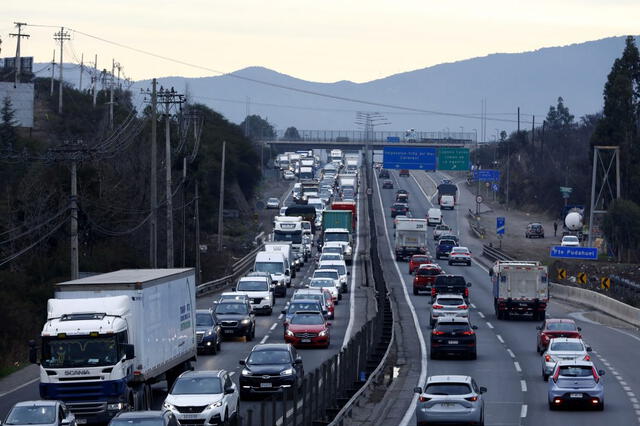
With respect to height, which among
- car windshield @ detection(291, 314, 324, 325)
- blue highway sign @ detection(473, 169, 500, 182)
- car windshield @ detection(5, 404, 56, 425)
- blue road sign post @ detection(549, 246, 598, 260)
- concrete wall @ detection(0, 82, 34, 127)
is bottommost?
car windshield @ detection(291, 314, 324, 325)

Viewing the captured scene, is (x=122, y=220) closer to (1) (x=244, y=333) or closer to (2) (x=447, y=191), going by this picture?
(1) (x=244, y=333)

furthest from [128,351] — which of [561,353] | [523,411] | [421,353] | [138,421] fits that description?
[421,353]

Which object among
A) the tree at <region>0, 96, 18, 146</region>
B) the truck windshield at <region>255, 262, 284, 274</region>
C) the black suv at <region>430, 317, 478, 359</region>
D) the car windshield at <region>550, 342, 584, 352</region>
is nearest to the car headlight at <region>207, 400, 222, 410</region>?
the car windshield at <region>550, 342, 584, 352</region>

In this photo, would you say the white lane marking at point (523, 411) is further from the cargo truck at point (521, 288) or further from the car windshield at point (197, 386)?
the cargo truck at point (521, 288)

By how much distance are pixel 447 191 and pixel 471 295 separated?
74732mm

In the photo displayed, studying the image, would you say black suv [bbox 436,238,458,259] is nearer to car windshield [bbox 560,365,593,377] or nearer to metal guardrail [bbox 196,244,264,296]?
metal guardrail [bbox 196,244,264,296]

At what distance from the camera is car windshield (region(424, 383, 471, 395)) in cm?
2603

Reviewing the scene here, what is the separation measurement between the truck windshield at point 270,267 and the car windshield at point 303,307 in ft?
65.8

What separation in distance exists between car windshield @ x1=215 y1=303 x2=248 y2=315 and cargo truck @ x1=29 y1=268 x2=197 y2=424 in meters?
16.3

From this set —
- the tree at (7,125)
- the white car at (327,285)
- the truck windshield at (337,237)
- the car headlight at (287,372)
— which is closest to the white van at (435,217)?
the truck windshield at (337,237)

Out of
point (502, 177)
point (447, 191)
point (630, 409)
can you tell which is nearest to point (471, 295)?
point (630, 409)

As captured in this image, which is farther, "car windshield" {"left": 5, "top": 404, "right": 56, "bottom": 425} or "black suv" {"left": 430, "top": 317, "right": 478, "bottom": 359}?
"black suv" {"left": 430, "top": 317, "right": 478, "bottom": 359}

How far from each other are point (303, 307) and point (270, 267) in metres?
21.0

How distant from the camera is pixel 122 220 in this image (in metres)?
80.8
